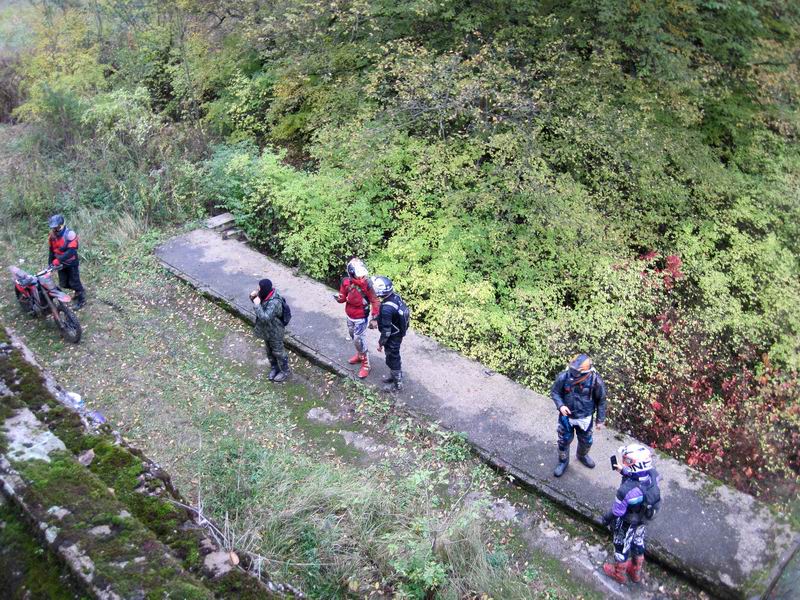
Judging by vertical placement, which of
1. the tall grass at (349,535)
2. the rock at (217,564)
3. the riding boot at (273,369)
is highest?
the rock at (217,564)

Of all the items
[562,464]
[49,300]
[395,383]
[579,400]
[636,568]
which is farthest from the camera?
[49,300]

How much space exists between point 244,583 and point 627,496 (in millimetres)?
3286

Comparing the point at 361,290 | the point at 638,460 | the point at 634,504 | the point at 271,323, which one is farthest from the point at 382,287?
the point at 634,504

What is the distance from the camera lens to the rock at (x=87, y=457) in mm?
3797

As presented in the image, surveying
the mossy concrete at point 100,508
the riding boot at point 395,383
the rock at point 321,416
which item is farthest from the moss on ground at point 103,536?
the riding boot at point 395,383

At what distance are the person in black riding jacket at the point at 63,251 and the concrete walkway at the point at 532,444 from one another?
158 cm

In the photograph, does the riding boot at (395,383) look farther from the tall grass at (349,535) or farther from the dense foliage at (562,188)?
the tall grass at (349,535)

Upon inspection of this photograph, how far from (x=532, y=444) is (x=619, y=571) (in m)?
1.60

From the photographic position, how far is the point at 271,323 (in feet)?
23.4

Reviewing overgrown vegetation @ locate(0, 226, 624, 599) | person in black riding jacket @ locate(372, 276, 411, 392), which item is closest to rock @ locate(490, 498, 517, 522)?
overgrown vegetation @ locate(0, 226, 624, 599)

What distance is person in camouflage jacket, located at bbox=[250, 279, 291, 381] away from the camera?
6.99 meters

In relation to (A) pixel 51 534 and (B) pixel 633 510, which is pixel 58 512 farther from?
(B) pixel 633 510

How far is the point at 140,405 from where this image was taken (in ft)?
23.4

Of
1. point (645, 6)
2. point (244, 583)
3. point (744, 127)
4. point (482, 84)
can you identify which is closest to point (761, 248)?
point (744, 127)
